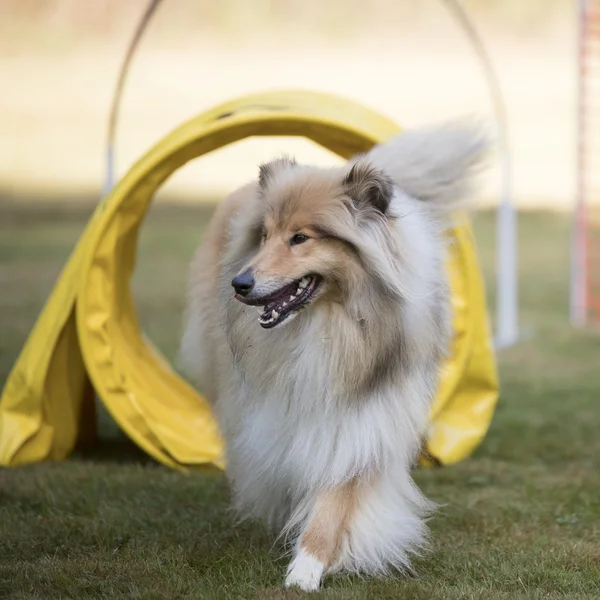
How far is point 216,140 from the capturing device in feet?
16.5

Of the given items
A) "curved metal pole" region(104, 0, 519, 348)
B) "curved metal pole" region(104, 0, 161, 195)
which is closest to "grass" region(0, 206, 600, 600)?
"curved metal pole" region(104, 0, 519, 348)

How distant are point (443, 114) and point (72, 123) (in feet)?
21.9

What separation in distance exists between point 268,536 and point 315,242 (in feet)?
4.26

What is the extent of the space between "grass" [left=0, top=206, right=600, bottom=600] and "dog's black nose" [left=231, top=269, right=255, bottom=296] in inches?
38.8

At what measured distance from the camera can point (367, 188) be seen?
3555 mm

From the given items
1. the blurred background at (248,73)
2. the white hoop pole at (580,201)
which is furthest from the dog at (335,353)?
the blurred background at (248,73)

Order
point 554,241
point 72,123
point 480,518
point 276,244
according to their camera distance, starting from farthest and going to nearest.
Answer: point 72,123
point 554,241
point 480,518
point 276,244

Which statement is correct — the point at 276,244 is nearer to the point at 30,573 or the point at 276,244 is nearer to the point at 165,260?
the point at 30,573

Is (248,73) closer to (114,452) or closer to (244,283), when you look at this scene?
(114,452)

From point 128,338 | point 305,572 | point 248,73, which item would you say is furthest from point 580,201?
point 248,73

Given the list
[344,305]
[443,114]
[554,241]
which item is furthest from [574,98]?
[344,305]

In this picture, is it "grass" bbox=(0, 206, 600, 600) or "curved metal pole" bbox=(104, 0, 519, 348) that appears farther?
"curved metal pole" bbox=(104, 0, 519, 348)

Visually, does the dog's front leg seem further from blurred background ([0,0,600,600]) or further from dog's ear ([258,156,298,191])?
dog's ear ([258,156,298,191])

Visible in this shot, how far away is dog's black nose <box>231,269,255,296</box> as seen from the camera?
3.40 metres
